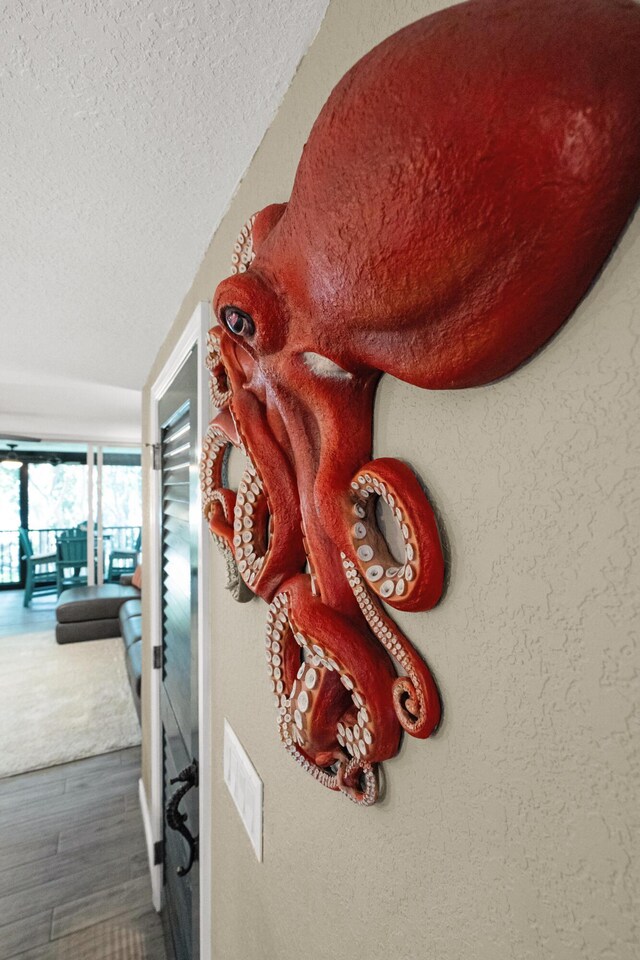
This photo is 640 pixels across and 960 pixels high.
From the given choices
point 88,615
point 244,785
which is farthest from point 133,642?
point 244,785

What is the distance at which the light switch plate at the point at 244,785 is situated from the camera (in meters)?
0.73

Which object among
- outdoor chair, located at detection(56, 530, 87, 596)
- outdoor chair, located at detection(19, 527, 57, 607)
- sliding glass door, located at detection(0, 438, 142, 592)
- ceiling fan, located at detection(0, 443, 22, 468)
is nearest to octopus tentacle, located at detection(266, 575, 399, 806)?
outdoor chair, located at detection(56, 530, 87, 596)

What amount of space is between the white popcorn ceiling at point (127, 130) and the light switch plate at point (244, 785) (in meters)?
1.09

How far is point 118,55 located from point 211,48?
5.1 inches

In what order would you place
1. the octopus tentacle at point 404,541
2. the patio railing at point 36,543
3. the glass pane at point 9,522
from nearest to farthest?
the octopus tentacle at point 404,541 → the glass pane at point 9,522 → the patio railing at point 36,543

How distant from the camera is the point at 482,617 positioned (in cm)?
33

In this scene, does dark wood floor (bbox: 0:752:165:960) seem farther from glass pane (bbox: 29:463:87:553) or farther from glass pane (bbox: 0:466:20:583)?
glass pane (bbox: 0:466:20:583)

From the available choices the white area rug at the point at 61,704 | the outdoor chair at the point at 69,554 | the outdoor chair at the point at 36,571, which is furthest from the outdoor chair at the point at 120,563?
the white area rug at the point at 61,704

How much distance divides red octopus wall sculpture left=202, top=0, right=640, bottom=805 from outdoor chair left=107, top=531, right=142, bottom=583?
7821 millimetres

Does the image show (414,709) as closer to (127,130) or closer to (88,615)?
(127,130)

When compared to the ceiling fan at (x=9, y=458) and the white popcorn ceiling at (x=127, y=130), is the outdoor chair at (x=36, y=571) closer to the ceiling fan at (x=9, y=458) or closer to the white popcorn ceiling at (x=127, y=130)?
the ceiling fan at (x=9, y=458)

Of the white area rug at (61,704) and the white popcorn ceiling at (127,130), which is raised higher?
the white popcorn ceiling at (127,130)

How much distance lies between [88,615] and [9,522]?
424 cm

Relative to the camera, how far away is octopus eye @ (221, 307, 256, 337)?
0.45 meters
